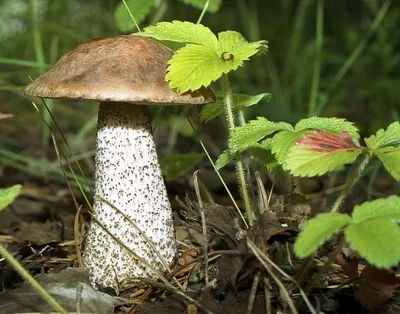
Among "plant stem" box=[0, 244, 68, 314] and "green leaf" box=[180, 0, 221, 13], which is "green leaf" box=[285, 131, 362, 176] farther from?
"green leaf" box=[180, 0, 221, 13]

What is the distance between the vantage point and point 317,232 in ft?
3.92

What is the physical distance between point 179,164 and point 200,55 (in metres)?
0.80

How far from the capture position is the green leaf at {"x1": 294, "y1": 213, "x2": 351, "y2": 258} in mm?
A: 1155

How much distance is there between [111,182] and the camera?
72.9 inches

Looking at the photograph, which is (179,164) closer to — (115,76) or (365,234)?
(115,76)

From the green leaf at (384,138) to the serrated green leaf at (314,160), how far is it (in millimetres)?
91

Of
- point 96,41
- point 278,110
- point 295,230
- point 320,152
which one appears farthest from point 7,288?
point 278,110

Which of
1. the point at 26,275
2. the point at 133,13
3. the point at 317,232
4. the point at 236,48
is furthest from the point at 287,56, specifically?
the point at 26,275

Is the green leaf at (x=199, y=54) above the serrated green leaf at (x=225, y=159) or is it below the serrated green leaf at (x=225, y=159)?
above

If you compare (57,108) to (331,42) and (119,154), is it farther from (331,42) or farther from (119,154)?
(119,154)

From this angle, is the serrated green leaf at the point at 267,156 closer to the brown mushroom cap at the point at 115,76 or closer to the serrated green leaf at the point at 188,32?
the brown mushroom cap at the point at 115,76

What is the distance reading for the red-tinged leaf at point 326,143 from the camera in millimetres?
1375

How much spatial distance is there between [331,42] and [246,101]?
4906 mm

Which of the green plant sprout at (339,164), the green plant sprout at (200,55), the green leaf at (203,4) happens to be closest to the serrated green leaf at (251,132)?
the green plant sprout at (339,164)
